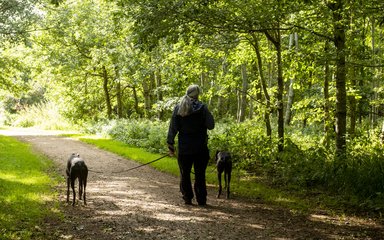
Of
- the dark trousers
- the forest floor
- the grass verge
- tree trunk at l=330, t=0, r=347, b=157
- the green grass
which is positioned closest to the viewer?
the forest floor

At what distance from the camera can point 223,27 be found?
950 cm

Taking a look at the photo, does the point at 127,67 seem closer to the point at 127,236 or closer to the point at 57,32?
the point at 57,32

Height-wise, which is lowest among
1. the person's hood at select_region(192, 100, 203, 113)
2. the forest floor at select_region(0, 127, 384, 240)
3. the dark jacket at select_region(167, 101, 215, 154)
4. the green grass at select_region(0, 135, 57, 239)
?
the forest floor at select_region(0, 127, 384, 240)

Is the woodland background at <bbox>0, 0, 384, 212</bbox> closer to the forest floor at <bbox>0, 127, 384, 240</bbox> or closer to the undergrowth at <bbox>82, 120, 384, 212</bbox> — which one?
the undergrowth at <bbox>82, 120, 384, 212</bbox>

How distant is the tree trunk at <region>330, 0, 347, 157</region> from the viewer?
8.65 m

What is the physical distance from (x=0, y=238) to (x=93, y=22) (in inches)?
846

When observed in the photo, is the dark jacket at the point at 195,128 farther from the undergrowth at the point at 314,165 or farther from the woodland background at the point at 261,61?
the undergrowth at the point at 314,165

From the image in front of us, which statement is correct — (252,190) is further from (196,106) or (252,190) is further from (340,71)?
(340,71)

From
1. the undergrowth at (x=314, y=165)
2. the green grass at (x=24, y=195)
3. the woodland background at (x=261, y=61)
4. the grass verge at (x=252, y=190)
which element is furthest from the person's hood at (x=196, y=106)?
the undergrowth at (x=314, y=165)

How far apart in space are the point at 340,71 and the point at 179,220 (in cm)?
526

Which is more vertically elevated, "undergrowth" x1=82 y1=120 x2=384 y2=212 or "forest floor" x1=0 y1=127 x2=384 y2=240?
"undergrowth" x1=82 y1=120 x2=384 y2=212

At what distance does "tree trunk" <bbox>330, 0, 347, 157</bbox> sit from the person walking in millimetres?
3344

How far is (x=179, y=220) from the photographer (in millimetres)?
6434

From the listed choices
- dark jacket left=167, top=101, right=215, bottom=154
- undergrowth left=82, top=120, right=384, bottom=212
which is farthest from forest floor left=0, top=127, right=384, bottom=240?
dark jacket left=167, top=101, right=215, bottom=154
